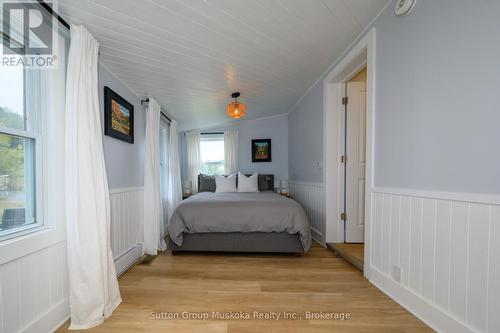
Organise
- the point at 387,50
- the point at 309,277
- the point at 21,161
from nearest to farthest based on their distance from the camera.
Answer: the point at 21,161, the point at 387,50, the point at 309,277

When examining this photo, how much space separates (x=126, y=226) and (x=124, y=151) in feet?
2.75

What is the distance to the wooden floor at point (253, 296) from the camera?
1.35m

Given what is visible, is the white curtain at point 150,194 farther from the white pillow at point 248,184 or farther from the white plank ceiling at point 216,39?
the white pillow at point 248,184

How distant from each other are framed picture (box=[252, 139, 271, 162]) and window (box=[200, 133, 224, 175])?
0.77 meters

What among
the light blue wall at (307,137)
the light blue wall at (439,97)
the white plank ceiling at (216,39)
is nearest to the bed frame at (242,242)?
the light blue wall at (307,137)

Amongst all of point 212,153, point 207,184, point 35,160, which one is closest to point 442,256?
point 35,160

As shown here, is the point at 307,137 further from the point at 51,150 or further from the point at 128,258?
the point at 51,150

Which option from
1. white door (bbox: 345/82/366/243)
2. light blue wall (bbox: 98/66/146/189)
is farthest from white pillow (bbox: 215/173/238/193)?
white door (bbox: 345/82/366/243)

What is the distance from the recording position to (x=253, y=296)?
65.6 inches

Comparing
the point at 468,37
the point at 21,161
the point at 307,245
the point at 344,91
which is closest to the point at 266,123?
the point at 344,91

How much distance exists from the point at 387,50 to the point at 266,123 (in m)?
3.10

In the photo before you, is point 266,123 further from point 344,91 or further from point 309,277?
point 309,277

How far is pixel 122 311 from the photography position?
→ 1496 mm

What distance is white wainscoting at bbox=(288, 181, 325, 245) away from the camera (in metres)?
2.83
